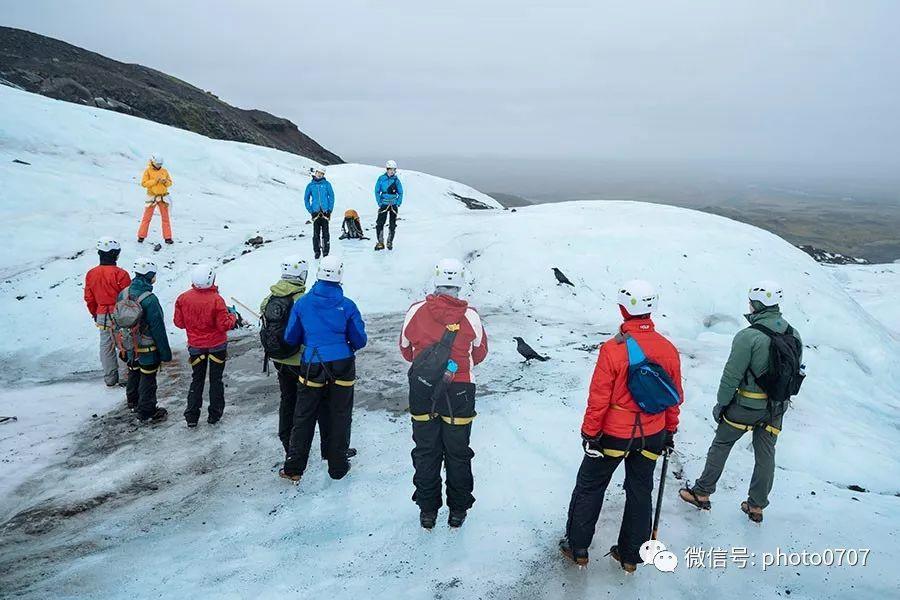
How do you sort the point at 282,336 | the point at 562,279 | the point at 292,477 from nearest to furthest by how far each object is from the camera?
the point at 282,336
the point at 292,477
the point at 562,279

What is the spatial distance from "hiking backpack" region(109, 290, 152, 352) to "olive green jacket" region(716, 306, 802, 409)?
24.2ft

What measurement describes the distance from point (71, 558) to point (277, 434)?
265cm

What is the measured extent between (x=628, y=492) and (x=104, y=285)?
833 cm

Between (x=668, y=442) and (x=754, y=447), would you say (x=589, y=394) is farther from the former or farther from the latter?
(x=754, y=447)

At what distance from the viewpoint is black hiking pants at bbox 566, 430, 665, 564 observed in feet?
14.3

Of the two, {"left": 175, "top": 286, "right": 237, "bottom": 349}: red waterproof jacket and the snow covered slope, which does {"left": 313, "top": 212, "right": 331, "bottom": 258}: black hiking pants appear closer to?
the snow covered slope

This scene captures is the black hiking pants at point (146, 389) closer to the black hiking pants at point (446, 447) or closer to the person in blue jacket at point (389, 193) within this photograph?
the black hiking pants at point (446, 447)

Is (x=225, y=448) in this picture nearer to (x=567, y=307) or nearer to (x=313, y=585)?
(x=313, y=585)

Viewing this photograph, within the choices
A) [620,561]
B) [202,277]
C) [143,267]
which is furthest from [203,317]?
[620,561]

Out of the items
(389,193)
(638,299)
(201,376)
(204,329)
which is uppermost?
(389,193)

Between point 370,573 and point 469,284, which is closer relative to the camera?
point 370,573

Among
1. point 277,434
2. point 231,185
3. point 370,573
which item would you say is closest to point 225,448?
point 277,434

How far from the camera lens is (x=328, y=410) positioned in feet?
19.1

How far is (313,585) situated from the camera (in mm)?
4414
